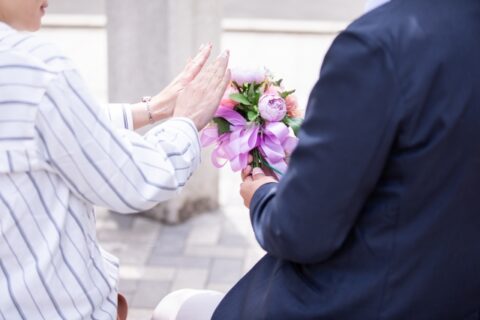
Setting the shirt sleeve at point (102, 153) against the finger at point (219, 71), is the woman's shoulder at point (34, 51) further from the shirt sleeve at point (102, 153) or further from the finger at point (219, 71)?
the finger at point (219, 71)

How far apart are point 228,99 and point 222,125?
0.06 metres

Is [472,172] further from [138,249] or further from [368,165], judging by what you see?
[138,249]

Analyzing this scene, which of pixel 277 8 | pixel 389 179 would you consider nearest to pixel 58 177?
Result: pixel 389 179

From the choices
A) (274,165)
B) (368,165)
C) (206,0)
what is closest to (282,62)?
(206,0)

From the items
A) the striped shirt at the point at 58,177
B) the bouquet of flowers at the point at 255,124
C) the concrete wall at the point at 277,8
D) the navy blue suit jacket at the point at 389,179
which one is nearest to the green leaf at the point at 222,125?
the bouquet of flowers at the point at 255,124

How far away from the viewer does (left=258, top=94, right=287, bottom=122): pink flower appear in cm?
223

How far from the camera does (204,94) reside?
2.22 metres

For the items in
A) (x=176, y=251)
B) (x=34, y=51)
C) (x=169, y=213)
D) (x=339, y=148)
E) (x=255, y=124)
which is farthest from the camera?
(x=169, y=213)

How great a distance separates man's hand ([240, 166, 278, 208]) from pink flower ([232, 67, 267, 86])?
0.21m

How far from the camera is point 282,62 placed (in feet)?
26.0

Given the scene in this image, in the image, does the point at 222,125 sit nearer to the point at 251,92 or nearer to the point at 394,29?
the point at 251,92

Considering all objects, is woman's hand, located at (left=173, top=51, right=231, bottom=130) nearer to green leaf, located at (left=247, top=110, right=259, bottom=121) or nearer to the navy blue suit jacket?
green leaf, located at (left=247, top=110, right=259, bottom=121)

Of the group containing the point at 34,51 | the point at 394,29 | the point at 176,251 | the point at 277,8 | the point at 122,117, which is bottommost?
the point at 277,8

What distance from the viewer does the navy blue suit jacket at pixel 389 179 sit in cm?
171
